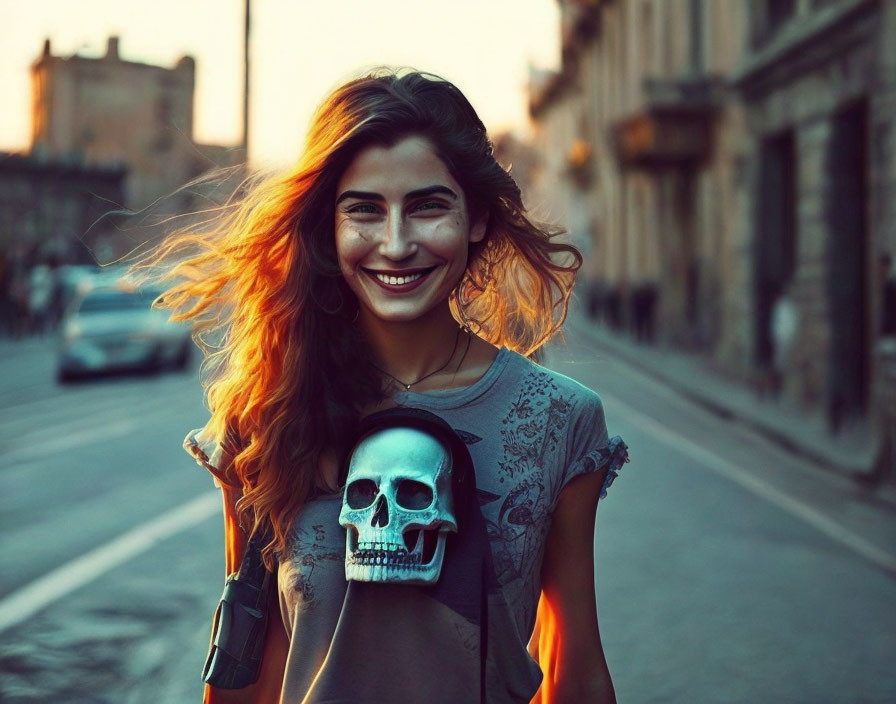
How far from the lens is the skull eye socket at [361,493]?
6.66ft

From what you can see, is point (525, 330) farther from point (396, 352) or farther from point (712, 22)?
point (712, 22)

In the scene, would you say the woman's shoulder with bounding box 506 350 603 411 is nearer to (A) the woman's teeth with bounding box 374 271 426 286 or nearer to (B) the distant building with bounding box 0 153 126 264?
(A) the woman's teeth with bounding box 374 271 426 286

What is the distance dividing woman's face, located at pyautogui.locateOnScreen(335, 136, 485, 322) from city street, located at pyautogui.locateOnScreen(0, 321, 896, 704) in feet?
2.73

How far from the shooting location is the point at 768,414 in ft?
53.1

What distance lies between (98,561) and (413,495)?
6123 mm

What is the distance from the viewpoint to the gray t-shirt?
6.95 ft

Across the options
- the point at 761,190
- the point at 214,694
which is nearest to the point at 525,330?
the point at 214,694

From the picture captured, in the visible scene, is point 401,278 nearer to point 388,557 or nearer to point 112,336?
point 388,557

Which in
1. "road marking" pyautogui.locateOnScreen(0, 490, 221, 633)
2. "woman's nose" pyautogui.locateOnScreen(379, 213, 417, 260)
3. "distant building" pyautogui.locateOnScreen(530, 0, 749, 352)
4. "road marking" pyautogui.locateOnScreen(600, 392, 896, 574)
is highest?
"distant building" pyautogui.locateOnScreen(530, 0, 749, 352)

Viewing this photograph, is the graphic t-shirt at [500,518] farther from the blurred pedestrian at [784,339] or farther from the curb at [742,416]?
the blurred pedestrian at [784,339]

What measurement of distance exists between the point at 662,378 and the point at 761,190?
3.58 meters

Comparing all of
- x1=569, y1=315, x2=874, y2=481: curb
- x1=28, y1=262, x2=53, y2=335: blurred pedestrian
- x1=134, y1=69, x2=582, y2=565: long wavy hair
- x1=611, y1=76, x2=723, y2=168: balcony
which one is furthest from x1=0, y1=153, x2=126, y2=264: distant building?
x1=134, y1=69, x2=582, y2=565: long wavy hair

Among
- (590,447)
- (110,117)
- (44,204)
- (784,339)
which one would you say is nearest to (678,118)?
(784,339)

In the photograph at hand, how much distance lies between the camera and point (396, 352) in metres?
2.35
